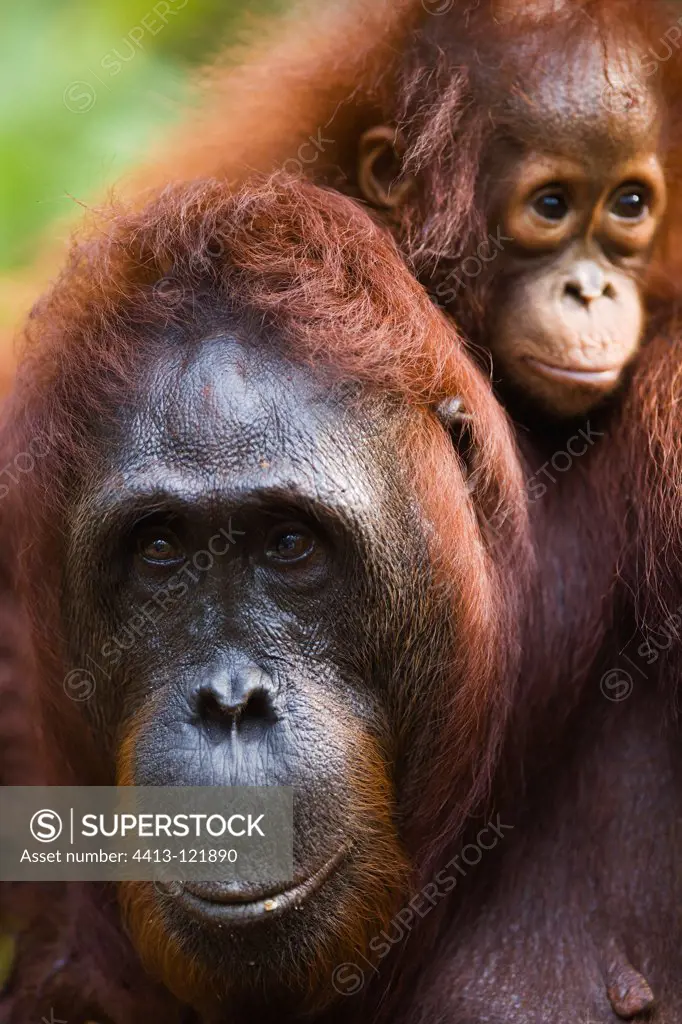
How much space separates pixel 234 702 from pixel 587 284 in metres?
1.46

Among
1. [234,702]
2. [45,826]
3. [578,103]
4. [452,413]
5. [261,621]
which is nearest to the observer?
[234,702]

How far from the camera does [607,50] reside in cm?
329

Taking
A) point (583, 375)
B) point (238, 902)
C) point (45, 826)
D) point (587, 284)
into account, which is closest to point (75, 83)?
point (587, 284)

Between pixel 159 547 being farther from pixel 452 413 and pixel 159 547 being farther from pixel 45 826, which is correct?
pixel 45 826

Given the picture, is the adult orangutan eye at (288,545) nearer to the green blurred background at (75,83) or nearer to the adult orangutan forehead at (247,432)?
the adult orangutan forehead at (247,432)

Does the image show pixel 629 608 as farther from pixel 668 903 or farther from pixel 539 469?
pixel 668 903

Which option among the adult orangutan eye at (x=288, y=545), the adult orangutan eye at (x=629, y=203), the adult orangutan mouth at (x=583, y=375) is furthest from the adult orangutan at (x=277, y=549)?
the adult orangutan eye at (x=629, y=203)

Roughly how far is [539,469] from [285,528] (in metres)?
0.83

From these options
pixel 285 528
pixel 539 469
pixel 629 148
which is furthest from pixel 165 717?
pixel 629 148

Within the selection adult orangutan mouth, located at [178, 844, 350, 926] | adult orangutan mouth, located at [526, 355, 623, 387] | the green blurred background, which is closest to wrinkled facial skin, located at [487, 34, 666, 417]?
adult orangutan mouth, located at [526, 355, 623, 387]

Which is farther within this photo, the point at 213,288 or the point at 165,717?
the point at 213,288

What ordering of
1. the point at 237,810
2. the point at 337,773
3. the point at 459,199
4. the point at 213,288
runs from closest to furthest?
the point at 237,810, the point at 337,773, the point at 213,288, the point at 459,199

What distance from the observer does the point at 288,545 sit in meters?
2.71

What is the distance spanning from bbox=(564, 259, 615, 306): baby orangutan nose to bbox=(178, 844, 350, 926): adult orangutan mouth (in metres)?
1.60
